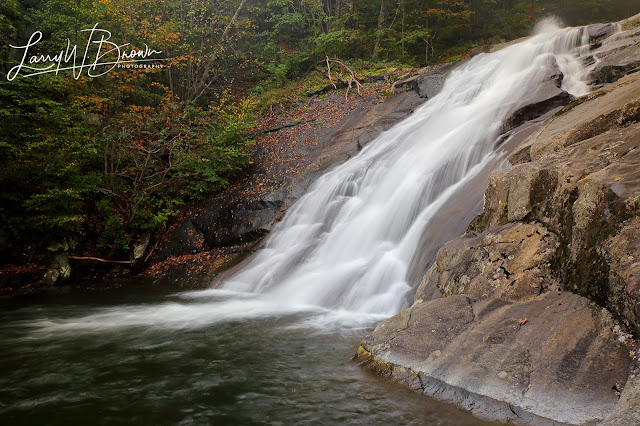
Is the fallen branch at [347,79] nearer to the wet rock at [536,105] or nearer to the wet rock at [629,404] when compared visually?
the wet rock at [536,105]

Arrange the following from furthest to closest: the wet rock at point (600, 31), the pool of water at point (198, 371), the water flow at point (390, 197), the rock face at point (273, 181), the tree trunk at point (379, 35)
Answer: the tree trunk at point (379, 35)
the wet rock at point (600, 31)
the rock face at point (273, 181)
the water flow at point (390, 197)
the pool of water at point (198, 371)

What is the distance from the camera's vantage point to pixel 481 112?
10633 millimetres

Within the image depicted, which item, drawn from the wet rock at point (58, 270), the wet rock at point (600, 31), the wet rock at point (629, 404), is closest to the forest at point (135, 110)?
the wet rock at point (58, 270)

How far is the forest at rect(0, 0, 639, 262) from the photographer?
404 inches

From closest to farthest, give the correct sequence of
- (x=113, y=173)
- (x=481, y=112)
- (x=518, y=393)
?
(x=518, y=393) → (x=481, y=112) → (x=113, y=173)

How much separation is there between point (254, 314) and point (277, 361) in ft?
8.10

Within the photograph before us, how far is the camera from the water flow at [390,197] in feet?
24.6

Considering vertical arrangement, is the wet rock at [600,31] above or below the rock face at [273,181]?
above

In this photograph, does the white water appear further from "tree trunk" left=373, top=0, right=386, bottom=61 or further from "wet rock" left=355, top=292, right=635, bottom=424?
"tree trunk" left=373, top=0, right=386, bottom=61

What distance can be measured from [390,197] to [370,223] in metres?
0.86

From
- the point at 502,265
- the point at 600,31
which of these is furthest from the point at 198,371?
the point at 600,31

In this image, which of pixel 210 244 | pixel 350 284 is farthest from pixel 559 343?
pixel 210 244

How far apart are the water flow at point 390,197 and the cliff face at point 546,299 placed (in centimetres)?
220

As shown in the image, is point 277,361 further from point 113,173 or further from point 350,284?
point 113,173
